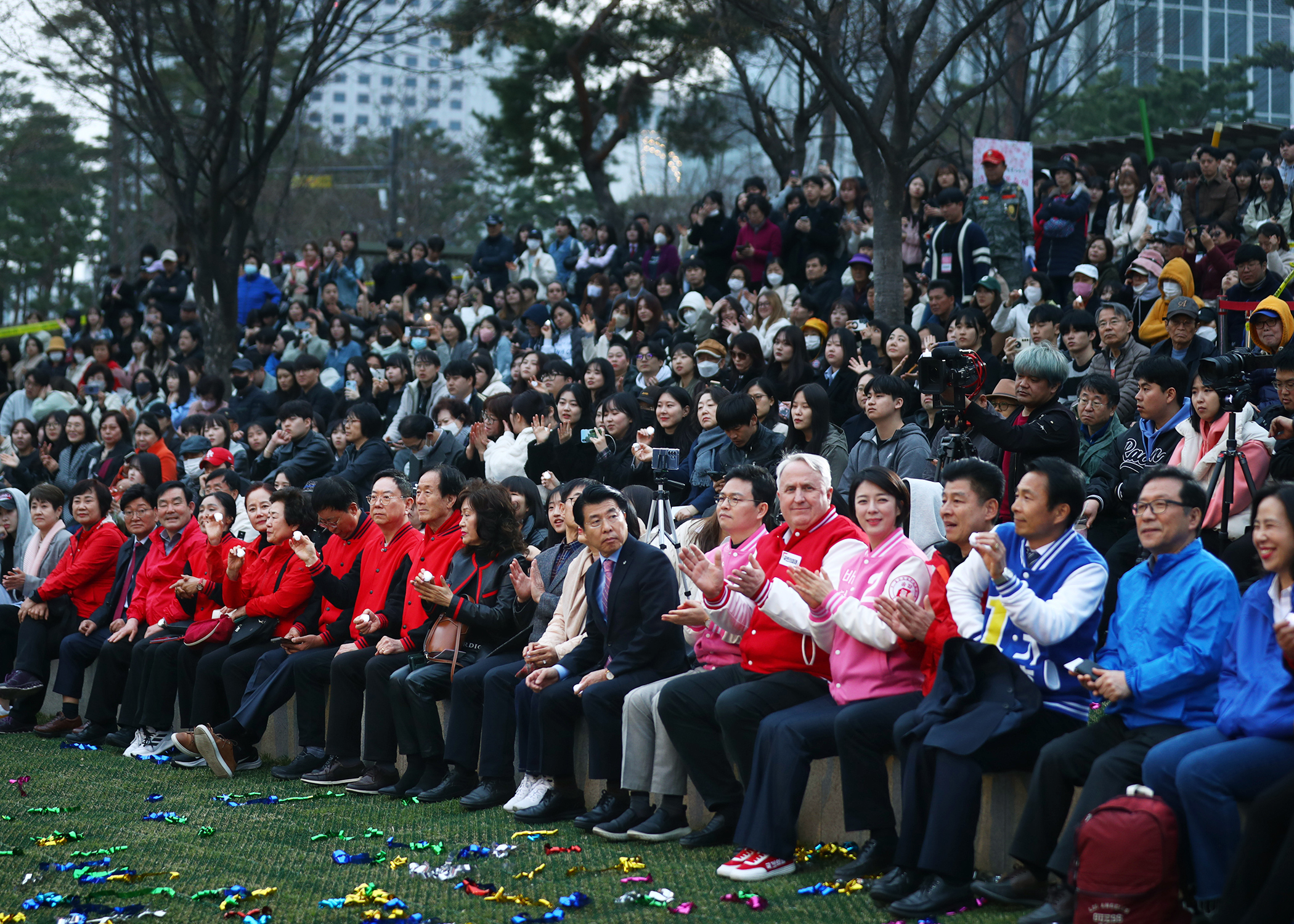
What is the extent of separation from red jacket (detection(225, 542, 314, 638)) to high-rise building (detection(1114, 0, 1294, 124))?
854 inches

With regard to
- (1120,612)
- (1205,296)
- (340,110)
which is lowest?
(1120,612)

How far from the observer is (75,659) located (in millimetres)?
9172

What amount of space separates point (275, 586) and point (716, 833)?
3673 millimetres

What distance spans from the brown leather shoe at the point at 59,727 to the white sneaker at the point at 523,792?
4290mm

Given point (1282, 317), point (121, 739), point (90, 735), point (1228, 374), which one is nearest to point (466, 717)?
point (121, 739)

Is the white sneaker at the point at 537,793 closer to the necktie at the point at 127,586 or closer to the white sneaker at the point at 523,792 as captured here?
the white sneaker at the point at 523,792

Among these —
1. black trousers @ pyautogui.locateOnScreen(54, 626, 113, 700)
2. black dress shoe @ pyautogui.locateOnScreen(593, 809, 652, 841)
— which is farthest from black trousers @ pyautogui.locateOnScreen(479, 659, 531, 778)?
black trousers @ pyautogui.locateOnScreen(54, 626, 113, 700)

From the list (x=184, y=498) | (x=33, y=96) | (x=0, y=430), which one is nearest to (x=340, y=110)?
(x=33, y=96)

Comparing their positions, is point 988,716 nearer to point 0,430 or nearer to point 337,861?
point 337,861

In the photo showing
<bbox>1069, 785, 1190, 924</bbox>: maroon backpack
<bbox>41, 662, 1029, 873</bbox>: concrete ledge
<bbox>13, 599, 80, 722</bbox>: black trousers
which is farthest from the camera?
<bbox>13, 599, 80, 722</bbox>: black trousers

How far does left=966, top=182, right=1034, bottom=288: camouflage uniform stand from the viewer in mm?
12156

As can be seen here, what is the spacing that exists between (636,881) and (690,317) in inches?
326

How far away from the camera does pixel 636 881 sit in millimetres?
5066

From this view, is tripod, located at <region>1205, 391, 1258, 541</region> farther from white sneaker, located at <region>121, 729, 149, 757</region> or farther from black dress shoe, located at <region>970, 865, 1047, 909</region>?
white sneaker, located at <region>121, 729, 149, 757</region>
